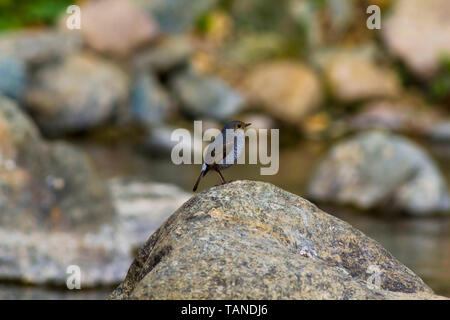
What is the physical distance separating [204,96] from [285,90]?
242 centimetres

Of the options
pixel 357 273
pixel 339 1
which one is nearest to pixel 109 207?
pixel 357 273

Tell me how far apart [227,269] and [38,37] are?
15.5 meters

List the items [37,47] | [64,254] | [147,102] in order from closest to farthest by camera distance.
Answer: [64,254] → [37,47] → [147,102]

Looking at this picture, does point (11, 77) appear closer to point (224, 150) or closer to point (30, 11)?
point (30, 11)

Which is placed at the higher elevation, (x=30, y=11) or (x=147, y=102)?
(x=30, y=11)

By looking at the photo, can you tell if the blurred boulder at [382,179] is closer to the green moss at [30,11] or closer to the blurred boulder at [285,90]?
the blurred boulder at [285,90]

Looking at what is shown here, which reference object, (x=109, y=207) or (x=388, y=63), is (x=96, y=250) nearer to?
(x=109, y=207)

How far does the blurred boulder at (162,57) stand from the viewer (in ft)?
65.9

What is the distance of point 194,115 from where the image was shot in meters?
19.4

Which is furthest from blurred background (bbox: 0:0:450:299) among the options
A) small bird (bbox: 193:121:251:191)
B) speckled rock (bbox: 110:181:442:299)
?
speckled rock (bbox: 110:181:442:299)

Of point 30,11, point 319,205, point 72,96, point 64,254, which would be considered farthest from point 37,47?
point 64,254

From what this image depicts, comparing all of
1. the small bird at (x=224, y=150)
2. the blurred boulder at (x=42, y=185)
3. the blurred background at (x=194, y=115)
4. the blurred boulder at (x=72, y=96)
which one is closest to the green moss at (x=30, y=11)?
the blurred background at (x=194, y=115)

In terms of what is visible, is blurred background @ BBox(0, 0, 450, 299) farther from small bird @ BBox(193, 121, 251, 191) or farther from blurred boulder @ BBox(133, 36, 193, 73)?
small bird @ BBox(193, 121, 251, 191)

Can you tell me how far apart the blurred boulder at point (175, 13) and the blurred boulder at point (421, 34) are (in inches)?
236
